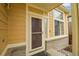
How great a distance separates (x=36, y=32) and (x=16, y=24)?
358 mm

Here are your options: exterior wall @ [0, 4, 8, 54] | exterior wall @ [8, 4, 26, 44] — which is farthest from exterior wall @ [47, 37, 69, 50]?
exterior wall @ [0, 4, 8, 54]

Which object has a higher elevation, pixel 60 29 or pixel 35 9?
pixel 35 9

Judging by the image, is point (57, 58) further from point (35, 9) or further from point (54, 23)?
point (35, 9)

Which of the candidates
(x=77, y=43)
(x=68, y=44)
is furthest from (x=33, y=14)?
(x=77, y=43)

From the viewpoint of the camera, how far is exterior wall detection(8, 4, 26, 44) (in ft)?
5.14

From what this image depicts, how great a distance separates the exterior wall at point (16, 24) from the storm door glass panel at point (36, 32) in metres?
0.17

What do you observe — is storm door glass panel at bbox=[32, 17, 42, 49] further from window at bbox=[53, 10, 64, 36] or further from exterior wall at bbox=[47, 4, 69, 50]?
window at bbox=[53, 10, 64, 36]

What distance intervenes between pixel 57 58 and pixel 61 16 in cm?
→ 82

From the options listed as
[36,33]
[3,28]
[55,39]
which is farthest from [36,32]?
[3,28]

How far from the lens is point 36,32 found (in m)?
1.76

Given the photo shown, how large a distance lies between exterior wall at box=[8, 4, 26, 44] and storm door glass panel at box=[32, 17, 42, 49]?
17 cm

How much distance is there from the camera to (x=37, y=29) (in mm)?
1771

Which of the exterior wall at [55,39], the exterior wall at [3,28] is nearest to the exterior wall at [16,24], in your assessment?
the exterior wall at [3,28]

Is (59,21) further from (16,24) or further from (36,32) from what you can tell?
(16,24)
